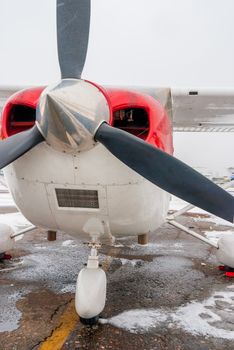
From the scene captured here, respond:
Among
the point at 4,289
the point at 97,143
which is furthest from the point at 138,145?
the point at 4,289

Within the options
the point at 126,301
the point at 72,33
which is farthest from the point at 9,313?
the point at 72,33

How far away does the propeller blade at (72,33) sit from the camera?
2.71 meters

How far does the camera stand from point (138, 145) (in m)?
2.55

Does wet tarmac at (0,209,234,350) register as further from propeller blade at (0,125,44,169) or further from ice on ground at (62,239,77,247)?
propeller blade at (0,125,44,169)

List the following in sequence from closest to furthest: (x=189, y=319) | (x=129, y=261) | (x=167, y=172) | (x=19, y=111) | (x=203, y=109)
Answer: (x=167, y=172) → (x=19, y=111) → (x=189, y=319) → (x=129, y=261) → (x=203, y=109)

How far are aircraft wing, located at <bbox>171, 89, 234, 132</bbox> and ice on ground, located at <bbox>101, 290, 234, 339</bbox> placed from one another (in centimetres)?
326

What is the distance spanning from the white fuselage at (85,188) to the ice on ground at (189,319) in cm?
81

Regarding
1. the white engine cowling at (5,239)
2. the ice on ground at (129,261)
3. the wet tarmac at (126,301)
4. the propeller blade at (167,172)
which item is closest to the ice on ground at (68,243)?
the wet tarmac at (126,301)

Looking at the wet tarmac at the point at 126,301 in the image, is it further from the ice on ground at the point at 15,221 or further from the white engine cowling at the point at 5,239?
the ice on ground at the point at 15,221

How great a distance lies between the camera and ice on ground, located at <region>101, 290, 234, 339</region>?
3154 millimetres

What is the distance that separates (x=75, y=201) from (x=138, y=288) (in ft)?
6.14

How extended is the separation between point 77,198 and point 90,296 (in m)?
0.93

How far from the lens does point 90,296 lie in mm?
3160

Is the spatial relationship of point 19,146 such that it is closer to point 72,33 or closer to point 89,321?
point 72,33
